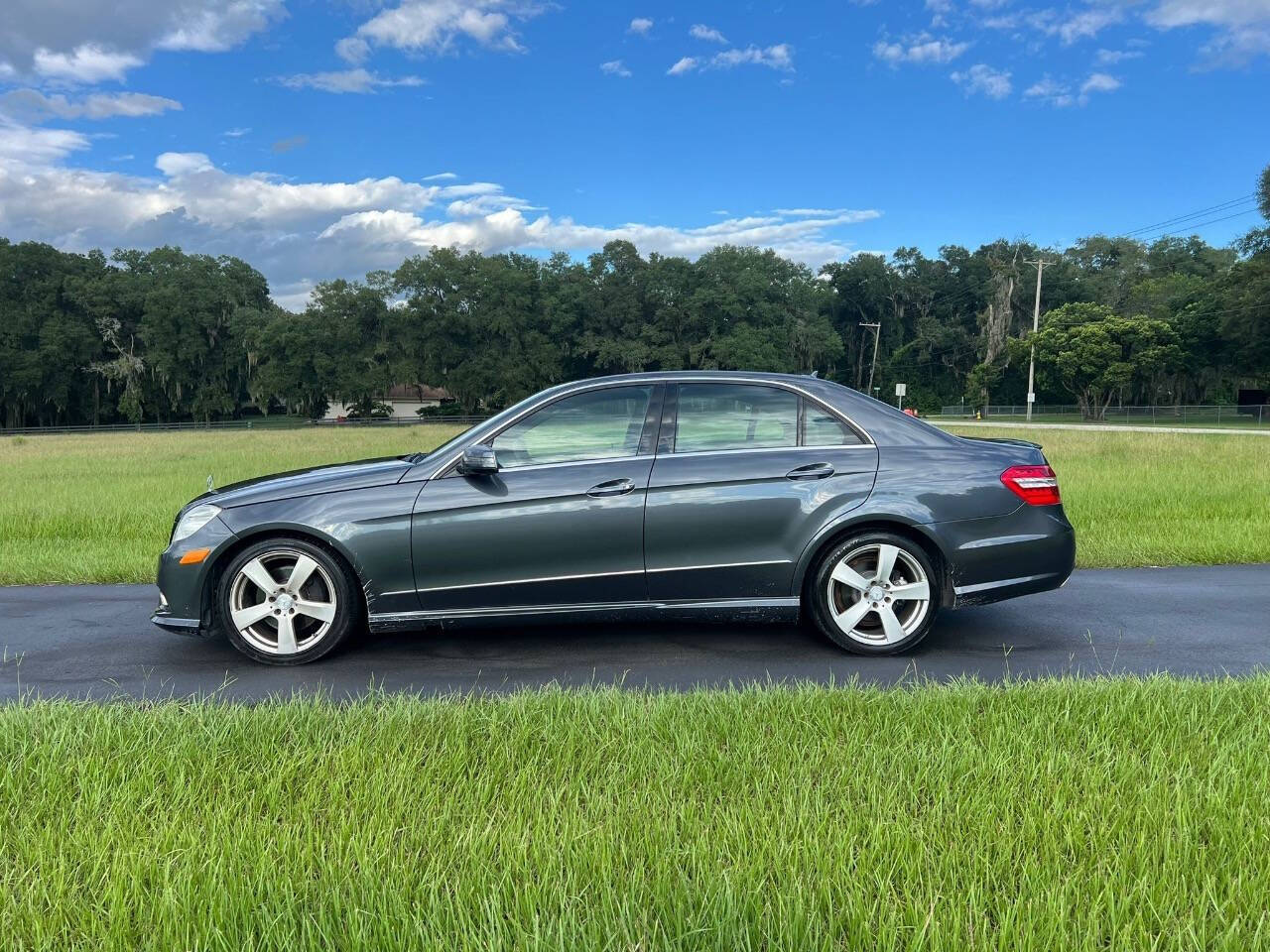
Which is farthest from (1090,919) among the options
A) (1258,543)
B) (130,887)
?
(1258,543)

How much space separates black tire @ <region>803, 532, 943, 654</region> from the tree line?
55797 mm

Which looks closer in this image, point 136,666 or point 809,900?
point 809,900

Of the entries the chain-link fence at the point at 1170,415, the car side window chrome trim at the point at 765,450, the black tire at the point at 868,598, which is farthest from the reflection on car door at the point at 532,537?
the chain-link fence at the point at 1170,415

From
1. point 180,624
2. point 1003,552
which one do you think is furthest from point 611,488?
point 180,624

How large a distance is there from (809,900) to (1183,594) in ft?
17.6

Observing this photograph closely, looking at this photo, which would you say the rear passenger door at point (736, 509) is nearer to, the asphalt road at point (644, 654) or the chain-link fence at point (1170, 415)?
the asphalt road at point (644, 654)

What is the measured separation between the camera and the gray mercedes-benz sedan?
185 inches

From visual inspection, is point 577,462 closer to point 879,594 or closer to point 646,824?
point 879,594

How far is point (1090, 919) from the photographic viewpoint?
6.93 feet

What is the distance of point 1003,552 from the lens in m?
4.90

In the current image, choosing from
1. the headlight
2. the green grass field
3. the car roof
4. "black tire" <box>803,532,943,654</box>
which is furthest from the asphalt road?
the green grass field

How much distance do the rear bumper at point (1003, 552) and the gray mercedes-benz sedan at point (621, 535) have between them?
0.01m

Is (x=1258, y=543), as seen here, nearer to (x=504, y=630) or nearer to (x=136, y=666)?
(x=504, y=630)

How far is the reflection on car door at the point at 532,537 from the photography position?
4.70 meters
